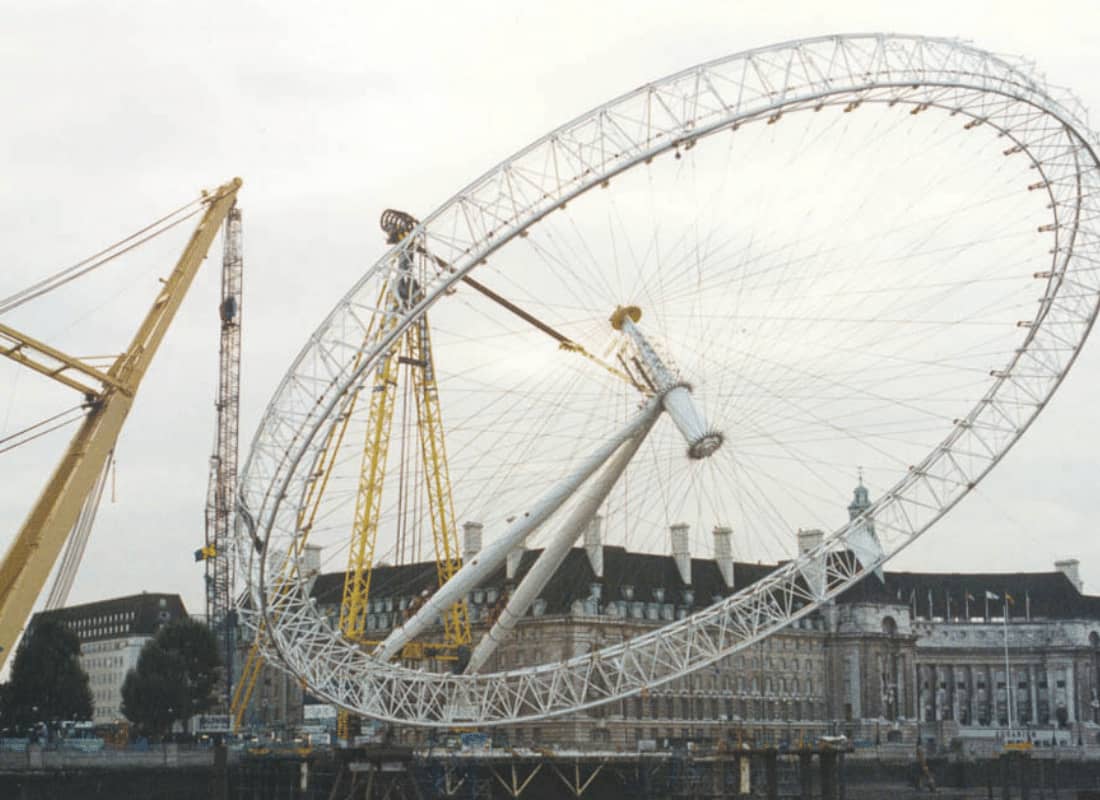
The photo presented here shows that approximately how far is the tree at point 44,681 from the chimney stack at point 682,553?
42605 mm

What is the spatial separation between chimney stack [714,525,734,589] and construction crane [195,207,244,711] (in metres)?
35.9

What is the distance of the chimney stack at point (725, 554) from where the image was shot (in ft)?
349

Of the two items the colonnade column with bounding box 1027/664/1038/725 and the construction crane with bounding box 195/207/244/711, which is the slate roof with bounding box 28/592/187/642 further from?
the colonnade column with bounding box 1027/664/1038/725

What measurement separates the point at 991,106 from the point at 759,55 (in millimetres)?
9085

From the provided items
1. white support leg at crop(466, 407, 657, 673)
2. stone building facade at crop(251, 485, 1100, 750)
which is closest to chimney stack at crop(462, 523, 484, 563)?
stone building facade at crop(251, 485, 1100, 750)

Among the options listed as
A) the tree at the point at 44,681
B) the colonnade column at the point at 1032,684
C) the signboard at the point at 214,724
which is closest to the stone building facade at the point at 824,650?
the colonnade column at the point at 1032,684

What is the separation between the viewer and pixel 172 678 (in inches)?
3482

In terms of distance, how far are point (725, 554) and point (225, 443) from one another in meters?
37.7

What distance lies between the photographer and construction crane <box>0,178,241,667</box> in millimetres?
28984

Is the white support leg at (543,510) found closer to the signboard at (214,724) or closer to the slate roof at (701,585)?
the slate roof at (701,585)

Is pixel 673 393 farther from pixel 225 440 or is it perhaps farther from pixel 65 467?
pixel 225 440

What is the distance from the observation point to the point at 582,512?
152 ft

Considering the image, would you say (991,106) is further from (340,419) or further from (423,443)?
(423,443)

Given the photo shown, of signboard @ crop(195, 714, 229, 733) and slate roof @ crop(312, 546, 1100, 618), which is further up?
slate roof @ crop(312, 546, 1100, 618)
